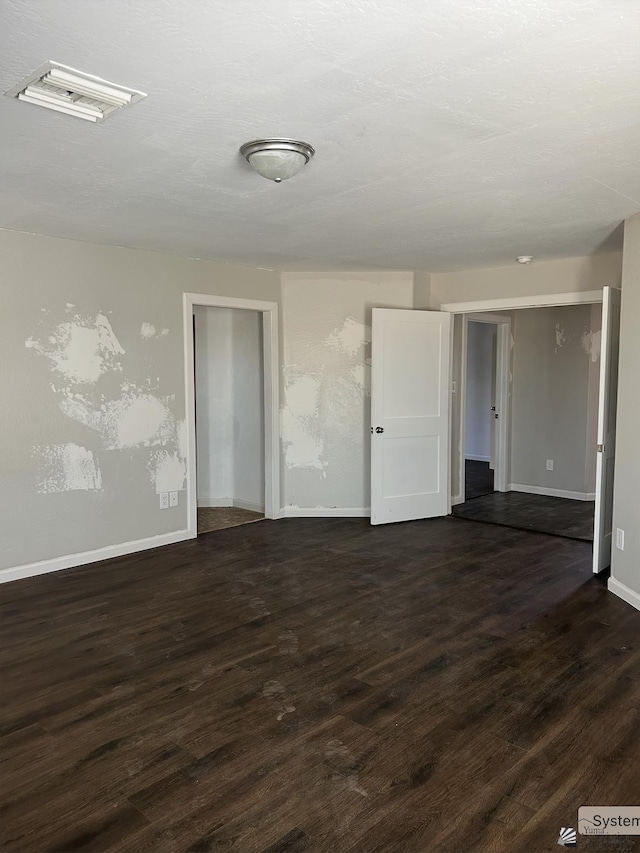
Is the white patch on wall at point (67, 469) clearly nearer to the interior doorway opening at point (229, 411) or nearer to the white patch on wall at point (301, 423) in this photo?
the interior doorway opening at point (229, 411)

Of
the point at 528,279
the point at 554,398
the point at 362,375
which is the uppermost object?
the point at 528,279

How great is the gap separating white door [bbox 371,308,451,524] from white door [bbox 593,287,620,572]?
181cm

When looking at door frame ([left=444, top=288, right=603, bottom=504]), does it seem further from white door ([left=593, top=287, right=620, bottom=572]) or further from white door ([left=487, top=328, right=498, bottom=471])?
white door ([left=487, top=328, right=498, bottom=471])

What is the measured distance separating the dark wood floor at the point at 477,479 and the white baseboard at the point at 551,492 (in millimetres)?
295

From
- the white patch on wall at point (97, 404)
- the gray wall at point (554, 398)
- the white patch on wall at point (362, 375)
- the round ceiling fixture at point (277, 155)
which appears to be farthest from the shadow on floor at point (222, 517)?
the round ceiling fixture at point (277, 155)

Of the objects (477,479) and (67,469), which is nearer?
(67,469)

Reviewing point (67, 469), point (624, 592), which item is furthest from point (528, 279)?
point (67, 469)

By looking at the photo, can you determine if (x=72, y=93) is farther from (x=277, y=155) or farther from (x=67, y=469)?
(x=67, y=469)

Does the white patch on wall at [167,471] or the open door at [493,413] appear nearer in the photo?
the white patch on wall at [167,471]

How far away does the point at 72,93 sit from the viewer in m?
2.14

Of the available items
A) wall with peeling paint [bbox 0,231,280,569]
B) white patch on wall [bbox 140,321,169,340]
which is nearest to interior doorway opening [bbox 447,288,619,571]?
wall with peeling paint [bbox 0,231,280,569]

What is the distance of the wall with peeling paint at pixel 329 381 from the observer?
5.90m

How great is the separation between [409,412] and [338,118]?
3662mm

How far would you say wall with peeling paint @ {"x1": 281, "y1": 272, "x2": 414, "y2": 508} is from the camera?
232 inches
